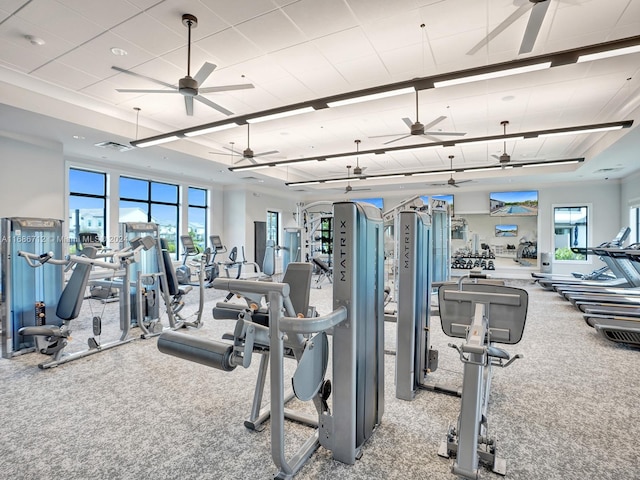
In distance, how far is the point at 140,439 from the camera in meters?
2.18

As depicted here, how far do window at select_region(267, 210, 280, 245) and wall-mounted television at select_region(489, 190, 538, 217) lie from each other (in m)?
7.57

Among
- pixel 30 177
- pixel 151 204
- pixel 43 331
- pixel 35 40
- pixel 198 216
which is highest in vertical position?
pixel 35 40

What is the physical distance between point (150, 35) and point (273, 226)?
9832 millimetres

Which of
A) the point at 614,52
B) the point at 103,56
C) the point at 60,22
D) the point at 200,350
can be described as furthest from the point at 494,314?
the point at 103,56

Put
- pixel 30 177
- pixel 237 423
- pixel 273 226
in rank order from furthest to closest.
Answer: pixel 273 226 → pixel 30 177 → pixel 237 423

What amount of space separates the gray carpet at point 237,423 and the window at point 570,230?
7.93 metres

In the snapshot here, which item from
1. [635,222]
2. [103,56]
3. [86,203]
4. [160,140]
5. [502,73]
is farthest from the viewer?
[635,222]

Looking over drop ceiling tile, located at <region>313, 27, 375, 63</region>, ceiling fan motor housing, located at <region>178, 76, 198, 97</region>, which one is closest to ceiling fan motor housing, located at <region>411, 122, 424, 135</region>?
drop ceiling tile, located at <region>313, 27, 375, 63</region>

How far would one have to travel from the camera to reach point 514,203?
35.6 feet

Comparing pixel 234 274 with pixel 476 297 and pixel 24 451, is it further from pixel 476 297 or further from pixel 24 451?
pixel 476 297

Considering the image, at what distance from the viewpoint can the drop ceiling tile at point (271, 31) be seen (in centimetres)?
328

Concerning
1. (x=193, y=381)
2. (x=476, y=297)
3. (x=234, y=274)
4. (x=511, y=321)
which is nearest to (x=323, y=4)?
(x=476, y=297)

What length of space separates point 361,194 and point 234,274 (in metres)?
5.59

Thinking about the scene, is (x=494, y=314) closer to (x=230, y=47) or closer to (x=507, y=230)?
(x=230, y=47)
